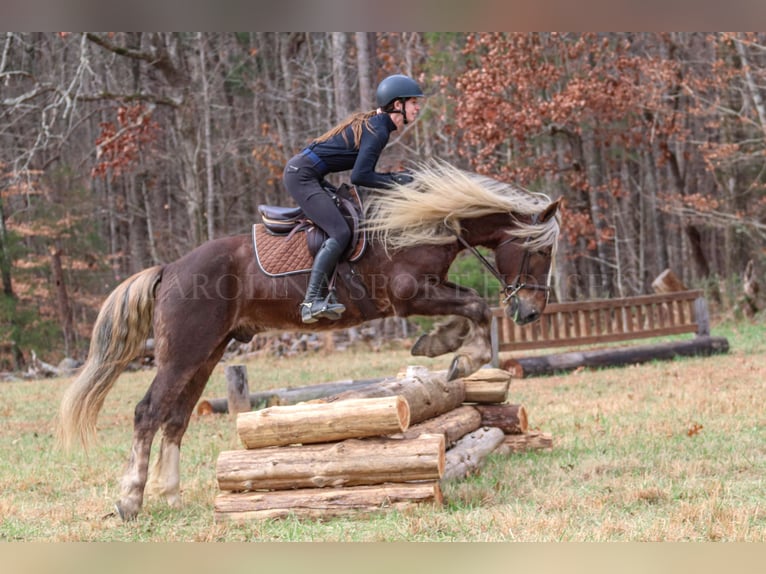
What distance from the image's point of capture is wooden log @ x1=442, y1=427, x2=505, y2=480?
20.5 feet

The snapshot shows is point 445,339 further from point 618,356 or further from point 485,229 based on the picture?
point 618,356

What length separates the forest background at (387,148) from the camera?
57.1 feet

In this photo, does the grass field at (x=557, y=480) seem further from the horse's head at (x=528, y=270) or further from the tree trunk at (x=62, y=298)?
the tree trunk at (x=62, y=298)

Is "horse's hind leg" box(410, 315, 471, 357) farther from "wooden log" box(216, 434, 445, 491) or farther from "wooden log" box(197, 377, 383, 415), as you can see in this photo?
"wooden log" box(197, 377, 383, 415)

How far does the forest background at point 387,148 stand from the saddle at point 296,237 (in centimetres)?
767

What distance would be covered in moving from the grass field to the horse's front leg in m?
0.93

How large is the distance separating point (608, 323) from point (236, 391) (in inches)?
271

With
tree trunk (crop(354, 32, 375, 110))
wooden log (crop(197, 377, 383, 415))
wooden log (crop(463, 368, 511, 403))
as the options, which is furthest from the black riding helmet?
tree trunk (crop(354, 32, 375, 110))

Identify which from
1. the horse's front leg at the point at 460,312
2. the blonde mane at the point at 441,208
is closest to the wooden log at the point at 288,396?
the horse's front leg at the point at 460,312

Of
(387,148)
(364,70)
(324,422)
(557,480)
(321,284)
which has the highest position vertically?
(364,70)

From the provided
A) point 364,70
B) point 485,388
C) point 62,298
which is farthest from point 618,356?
point 62,298

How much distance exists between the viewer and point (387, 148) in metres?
20.5

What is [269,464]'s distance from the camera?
5.57 metres
